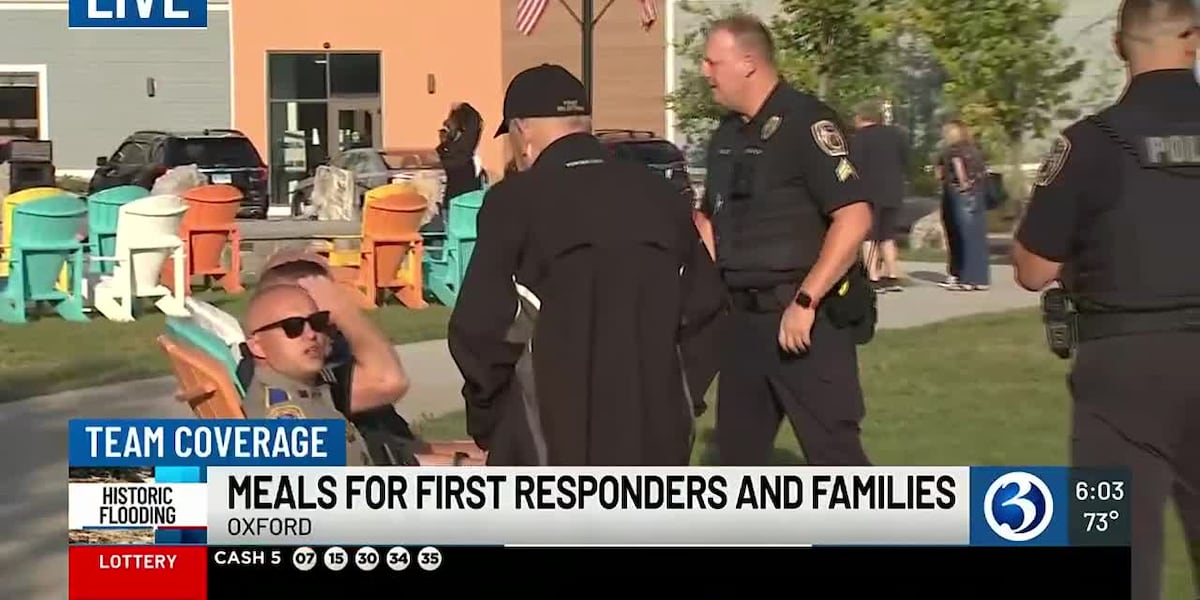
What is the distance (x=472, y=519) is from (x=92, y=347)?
793 centimetres

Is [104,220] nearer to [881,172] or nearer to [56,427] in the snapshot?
[881,172]

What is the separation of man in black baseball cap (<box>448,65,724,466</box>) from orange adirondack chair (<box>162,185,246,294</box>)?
409 inches

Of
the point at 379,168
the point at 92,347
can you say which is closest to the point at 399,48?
the point at 379,168

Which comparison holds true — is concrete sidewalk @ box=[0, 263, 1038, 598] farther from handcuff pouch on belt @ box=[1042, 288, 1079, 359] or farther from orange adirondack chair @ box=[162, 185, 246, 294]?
orange adirondack chair @ box=[162, 185, 246, 294]

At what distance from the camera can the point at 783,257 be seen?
491 cm

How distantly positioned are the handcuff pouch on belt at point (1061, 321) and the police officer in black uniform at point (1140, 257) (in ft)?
0.09

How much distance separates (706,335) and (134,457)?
1275 mm

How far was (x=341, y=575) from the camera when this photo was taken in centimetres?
345

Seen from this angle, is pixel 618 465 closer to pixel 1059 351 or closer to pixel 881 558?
pixel 881 558

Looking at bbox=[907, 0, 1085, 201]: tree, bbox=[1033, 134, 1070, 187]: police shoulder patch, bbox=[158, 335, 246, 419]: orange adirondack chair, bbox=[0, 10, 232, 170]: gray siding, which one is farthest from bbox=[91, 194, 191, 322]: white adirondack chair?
bbox=[1033, 134, 1070, 187]: police shoulder patch

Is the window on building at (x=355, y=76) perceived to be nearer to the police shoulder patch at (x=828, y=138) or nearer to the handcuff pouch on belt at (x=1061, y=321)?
the police shoulder patch at (x=828, y=138)

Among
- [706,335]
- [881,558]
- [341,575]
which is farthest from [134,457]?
[881,558]

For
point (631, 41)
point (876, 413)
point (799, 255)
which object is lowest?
point (876, 413)

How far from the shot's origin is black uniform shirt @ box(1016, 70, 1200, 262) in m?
3.80
